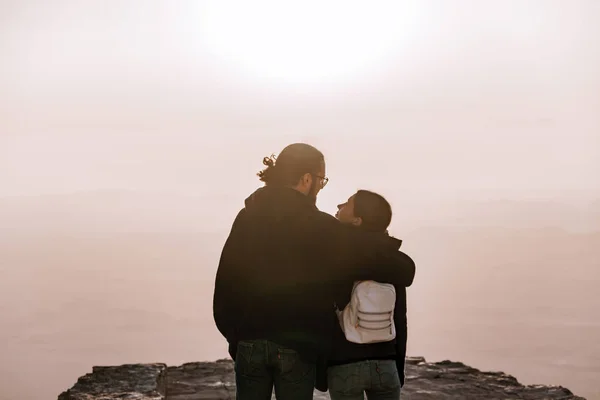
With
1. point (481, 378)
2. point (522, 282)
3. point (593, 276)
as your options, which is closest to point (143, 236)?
point (522, 282)

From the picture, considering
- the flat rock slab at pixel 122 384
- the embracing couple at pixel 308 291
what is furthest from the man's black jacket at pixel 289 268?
the flat rock slab at pixel 122 384

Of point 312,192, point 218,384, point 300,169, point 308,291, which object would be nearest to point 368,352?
point 308,291

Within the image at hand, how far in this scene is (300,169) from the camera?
2959 mm

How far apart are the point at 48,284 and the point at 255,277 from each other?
132 meters

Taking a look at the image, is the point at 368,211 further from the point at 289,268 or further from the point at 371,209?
the point at 289,268

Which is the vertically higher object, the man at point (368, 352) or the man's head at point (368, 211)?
the man's head at point (368, 211)

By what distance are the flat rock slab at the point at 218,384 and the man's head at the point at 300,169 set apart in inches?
131

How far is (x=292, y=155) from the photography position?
A: 2.96 metres

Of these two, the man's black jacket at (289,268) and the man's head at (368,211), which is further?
the man's head at (368,211)

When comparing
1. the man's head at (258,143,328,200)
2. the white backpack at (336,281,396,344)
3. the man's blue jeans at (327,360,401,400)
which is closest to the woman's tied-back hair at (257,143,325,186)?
the man's head at (258,143,328,200)

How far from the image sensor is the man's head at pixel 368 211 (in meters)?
3.09

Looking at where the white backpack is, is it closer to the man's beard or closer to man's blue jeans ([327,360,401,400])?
man's blue jeans ([327,360,401,400])

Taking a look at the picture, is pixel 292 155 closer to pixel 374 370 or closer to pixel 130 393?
pixel 374 370

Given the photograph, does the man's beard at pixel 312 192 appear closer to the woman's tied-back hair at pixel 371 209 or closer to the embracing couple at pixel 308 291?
the embracing couple at pixel 308 291
